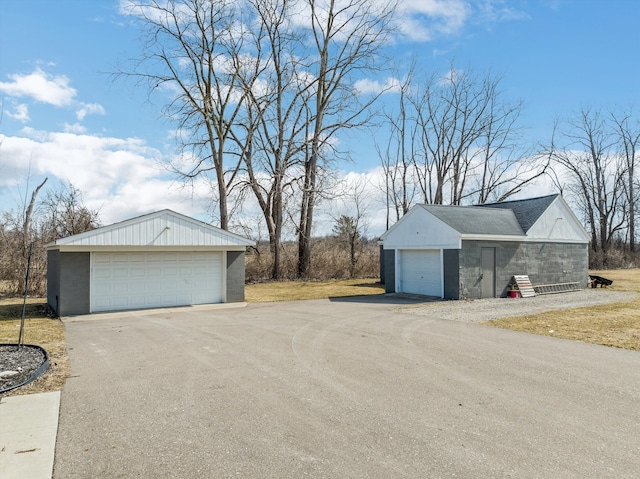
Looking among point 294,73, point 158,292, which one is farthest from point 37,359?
point 294,73

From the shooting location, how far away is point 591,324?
10.5 m

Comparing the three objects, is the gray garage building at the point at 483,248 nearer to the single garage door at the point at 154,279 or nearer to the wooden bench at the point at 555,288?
the wooden bench at the point at 555,288

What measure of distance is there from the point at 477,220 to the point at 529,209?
343 centimetres

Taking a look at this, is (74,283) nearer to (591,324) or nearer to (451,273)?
(451,273)

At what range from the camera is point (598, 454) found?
3676mm

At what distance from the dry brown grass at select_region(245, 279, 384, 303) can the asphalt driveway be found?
332 inches

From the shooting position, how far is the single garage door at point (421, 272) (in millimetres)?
16438

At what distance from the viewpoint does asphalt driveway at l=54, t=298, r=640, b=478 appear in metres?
3.53

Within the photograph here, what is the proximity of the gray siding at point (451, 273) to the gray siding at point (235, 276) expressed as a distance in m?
7.55

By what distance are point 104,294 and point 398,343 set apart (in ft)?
30.7

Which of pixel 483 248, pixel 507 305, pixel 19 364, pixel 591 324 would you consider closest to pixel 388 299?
pixel 483 248

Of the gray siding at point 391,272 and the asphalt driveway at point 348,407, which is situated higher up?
the gray siding at point 391,272

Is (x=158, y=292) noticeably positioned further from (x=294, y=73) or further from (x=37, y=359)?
(x=294, y=73)

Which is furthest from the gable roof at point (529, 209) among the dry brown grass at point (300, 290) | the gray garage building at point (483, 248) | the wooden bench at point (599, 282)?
the dry brown grass at point (300, 290)
